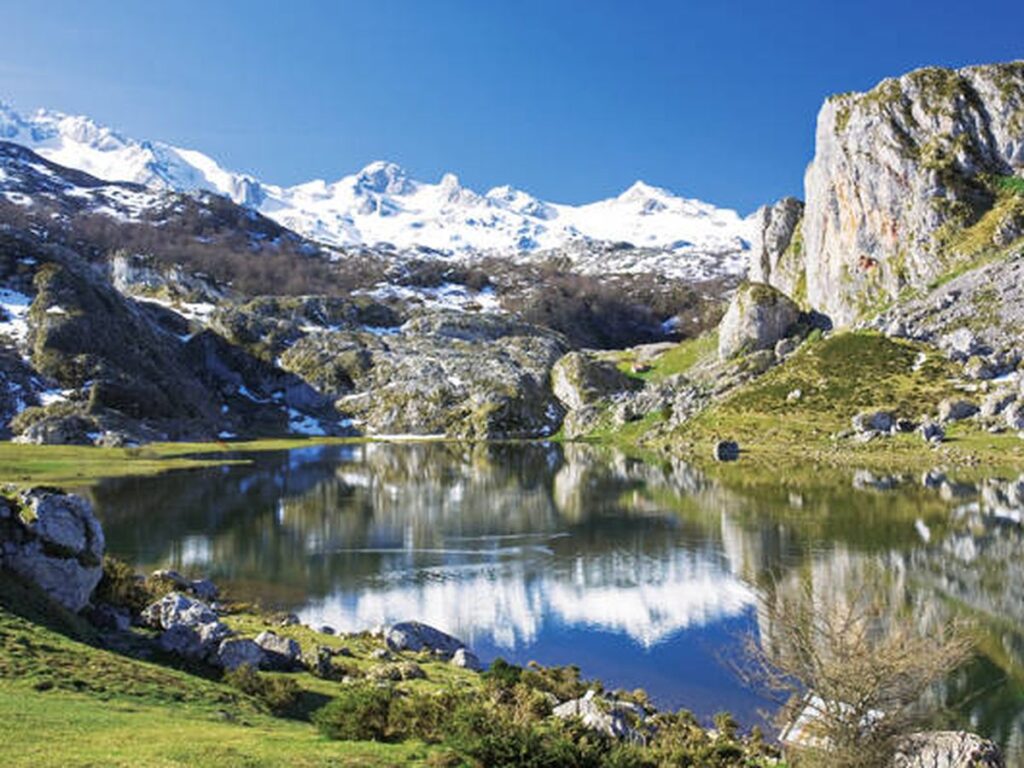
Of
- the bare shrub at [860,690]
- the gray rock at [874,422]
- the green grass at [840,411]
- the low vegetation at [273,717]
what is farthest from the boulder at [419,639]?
the gray rock at [874,422]

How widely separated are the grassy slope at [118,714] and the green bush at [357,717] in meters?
0.50

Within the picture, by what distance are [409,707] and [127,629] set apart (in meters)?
14.8

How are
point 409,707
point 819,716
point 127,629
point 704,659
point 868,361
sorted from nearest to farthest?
point 819,716
point 409,707
point 127,629
point 704,659
point 868,361

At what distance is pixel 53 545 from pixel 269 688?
11.7 metres

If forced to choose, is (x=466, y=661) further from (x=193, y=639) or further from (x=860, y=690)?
(x=860, y=690)

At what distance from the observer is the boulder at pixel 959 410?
412 feet

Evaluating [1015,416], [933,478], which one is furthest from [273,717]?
[1015,416]

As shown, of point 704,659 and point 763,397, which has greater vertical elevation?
point 763,397

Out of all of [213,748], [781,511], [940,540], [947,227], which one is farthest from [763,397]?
[213,748]

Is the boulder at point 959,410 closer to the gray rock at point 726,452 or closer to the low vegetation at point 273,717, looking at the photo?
the gray rock at point 726,452

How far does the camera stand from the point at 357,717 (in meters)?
22.9

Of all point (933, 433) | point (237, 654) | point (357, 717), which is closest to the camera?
point (357, 717)

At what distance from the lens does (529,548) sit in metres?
65.6

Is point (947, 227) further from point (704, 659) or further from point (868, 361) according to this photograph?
point (704, 659)
